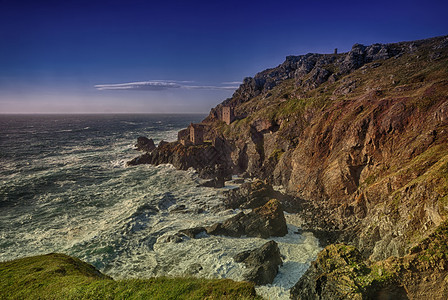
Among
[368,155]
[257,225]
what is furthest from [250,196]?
[368,155]

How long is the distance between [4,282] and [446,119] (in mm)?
48755

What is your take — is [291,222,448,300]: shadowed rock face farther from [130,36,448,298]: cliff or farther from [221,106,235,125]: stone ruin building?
[221,106,235,125]: stone ruin building

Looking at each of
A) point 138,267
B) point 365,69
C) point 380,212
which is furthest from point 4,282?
point 365,69

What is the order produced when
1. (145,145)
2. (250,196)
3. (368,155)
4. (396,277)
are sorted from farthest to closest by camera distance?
(145,145) < (250,196) < (368,155) < (396,277)

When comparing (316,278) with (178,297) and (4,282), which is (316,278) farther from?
(4,282)

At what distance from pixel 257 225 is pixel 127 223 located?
2055 centimetres

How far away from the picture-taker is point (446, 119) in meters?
27.6

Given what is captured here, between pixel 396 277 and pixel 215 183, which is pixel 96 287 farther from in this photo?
pixel 215 183

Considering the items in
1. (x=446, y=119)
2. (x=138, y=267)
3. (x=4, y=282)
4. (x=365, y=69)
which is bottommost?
(x=138, y=267)

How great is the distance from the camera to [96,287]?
1437cm

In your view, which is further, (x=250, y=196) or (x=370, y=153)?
(x=250, y=196)

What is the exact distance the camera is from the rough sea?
24.7 metres

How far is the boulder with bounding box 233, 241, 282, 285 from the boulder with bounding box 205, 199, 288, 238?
4.94 m

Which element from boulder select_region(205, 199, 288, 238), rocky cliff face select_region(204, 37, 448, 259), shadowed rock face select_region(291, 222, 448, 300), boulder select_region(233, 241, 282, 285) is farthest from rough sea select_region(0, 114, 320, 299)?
rocky cliff face select_region(204, 37, 448, 259)
